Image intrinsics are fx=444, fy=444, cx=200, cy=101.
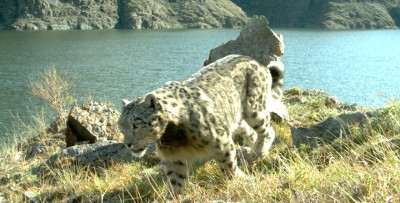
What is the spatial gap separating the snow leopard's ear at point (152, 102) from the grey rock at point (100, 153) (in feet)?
11.0

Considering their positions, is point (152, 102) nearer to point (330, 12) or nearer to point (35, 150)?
point (35, 150)

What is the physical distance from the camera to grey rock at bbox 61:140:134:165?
27.8 ft

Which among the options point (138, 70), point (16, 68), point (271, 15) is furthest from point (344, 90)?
point (271, 15)

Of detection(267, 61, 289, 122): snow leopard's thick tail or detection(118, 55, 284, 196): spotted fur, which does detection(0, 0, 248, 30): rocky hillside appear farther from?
detection(118, 55, 284, 196): spotted fur

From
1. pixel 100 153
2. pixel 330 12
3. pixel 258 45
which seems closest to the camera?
pixel 100 153

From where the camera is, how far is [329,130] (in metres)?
7.21

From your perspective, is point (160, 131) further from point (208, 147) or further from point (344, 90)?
point (344, 90)

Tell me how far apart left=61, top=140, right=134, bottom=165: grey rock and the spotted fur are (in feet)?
8.45

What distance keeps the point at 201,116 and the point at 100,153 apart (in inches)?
156

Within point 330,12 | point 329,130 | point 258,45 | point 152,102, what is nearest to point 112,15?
point 330,12

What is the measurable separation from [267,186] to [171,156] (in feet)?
5.53

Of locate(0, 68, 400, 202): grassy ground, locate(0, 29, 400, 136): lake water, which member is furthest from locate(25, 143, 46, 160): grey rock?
locate(0, 29, 400, 136): lake water

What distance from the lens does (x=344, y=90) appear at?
91.6ft

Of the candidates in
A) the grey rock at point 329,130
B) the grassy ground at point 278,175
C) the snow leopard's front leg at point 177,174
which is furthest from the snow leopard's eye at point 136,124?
the grey rock at point 329,130
